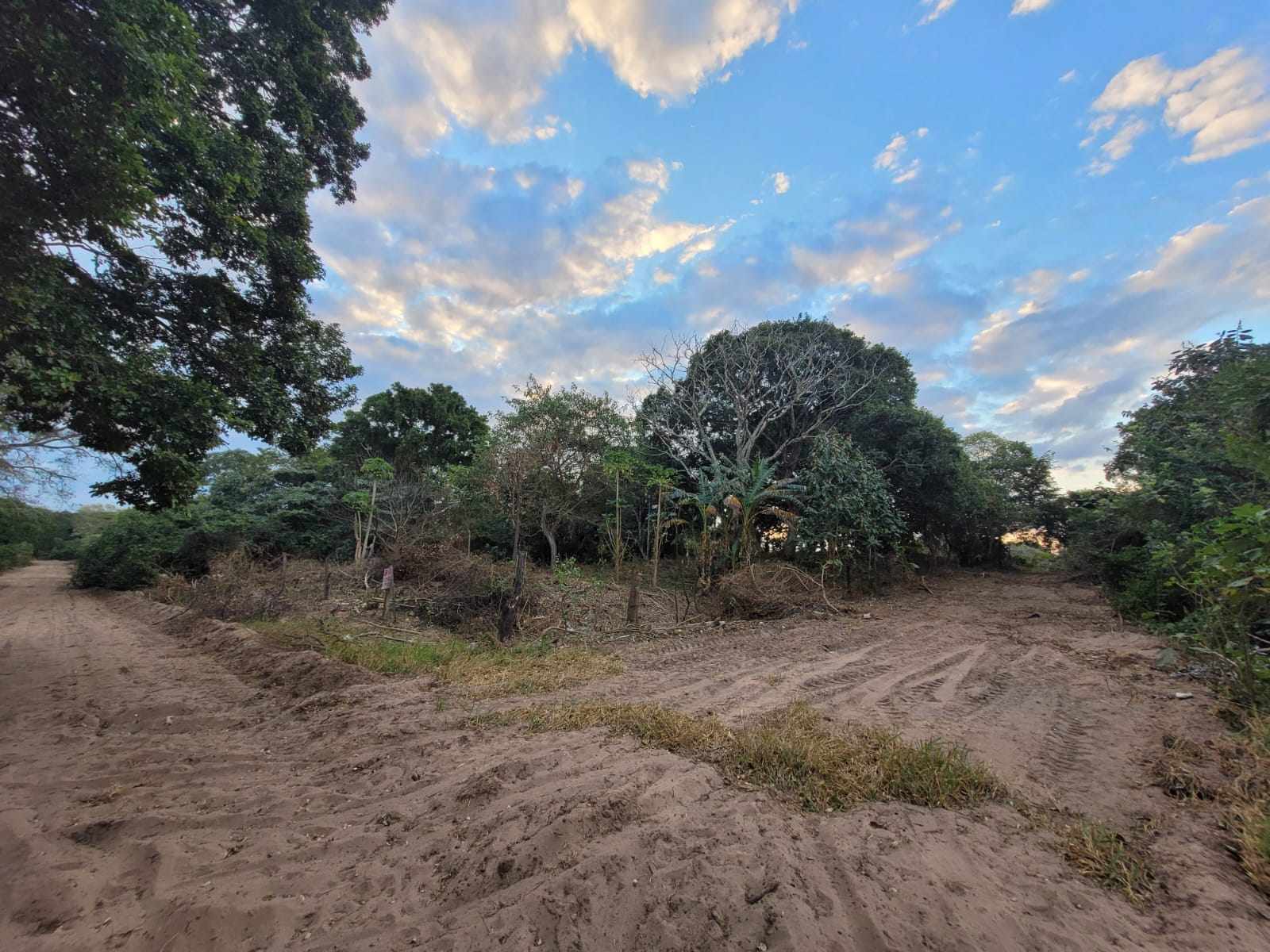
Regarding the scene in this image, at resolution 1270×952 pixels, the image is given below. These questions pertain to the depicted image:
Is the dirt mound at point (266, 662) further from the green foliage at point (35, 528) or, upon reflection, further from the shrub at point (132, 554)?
the green foliage at point (35, 528)

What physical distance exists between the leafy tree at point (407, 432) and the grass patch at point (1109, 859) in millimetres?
17665

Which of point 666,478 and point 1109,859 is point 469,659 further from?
point 666,478

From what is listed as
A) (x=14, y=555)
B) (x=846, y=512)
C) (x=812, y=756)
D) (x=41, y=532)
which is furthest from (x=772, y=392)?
(x=41, y=532)

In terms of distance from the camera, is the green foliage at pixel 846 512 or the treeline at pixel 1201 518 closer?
the treeline at pixel 1201 518

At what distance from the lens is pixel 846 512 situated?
34.6ft

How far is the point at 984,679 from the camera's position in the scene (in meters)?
4.84

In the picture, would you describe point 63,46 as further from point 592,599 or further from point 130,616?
point 130,616

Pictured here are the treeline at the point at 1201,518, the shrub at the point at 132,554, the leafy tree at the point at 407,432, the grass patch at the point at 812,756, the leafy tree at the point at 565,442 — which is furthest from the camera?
the leafy tree at the point at 407,432

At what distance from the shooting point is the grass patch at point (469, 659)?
472 cm

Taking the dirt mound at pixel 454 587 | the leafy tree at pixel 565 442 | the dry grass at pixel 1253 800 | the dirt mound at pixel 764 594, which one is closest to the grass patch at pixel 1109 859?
the dry grass at pixel 1253 800

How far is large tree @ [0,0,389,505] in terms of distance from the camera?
3.29 metres

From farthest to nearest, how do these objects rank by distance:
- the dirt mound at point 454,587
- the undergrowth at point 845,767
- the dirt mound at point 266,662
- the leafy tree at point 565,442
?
1. the leafy tree at point 565,442
2. the dirt mound at point 454,587
3. the dirt mound at point 266,662
4. the undergrowth at point 845,767

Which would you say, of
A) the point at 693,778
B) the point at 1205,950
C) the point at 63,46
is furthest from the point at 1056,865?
the point at 63,46

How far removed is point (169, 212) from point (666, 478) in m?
8.88
